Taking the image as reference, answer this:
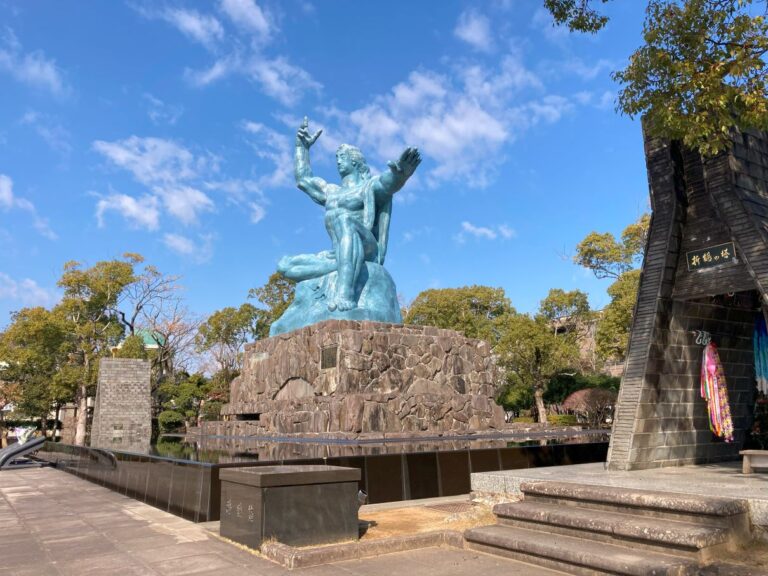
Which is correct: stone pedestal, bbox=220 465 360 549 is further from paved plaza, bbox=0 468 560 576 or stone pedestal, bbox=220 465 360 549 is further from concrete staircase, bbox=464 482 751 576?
concrete staircase, bbox=464 482 751 576

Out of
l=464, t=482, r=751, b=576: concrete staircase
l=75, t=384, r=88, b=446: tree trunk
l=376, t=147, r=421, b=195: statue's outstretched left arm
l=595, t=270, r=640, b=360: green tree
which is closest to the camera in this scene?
l=464, t=482, r=751, b=576: concrete staircase

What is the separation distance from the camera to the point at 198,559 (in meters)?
4.32

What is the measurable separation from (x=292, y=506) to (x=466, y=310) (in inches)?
1248

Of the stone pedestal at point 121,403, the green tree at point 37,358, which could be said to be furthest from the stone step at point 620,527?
the green tree at point 37,358

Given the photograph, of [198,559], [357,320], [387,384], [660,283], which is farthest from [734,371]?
[357,320]

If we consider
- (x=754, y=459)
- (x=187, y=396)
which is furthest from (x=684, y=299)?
(x=187, y=396)

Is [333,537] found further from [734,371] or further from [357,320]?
[357,320]

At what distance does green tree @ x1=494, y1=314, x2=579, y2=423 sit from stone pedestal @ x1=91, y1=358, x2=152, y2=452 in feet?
55.3

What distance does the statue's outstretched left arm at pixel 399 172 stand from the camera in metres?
15.8

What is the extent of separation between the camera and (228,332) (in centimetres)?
3394

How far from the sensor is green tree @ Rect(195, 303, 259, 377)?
33656mm

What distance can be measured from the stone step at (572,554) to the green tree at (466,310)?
99.0 feet

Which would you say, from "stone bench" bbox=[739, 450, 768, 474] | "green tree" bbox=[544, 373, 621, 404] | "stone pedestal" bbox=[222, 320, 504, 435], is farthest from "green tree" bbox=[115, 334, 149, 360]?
"stone bench" bbox=[739, 450, 768, 474]

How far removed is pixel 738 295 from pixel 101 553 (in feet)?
23.7
